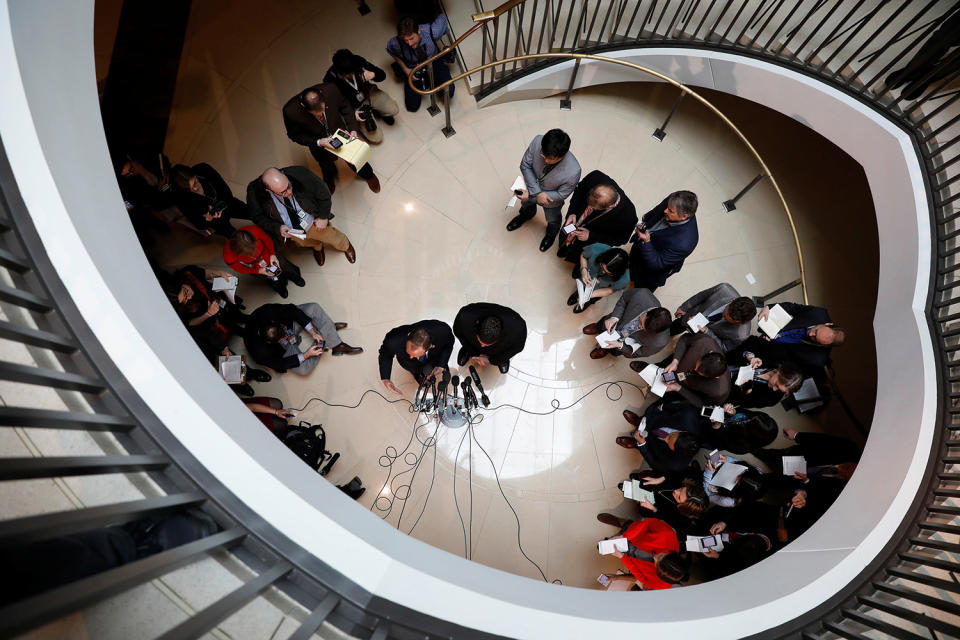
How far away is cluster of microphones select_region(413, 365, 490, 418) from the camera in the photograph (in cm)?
571

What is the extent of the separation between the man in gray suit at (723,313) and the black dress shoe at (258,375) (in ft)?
16.2

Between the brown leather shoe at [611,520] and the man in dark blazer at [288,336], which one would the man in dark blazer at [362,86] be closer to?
the man in dark blazer at [288,336]

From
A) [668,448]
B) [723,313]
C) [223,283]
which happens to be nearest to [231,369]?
[223,283]

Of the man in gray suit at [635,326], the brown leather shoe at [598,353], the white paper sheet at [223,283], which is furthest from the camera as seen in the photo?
the brown leather shoe at [598,353]

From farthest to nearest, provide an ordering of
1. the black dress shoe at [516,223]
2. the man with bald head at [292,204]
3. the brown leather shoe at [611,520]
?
the black dress shoe at [516,223] < the brown leather shoe at [611,520] < the man with bald head at [292,204]

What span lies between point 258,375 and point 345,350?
3.44 ft

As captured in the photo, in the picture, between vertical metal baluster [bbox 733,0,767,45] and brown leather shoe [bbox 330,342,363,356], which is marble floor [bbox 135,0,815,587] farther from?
vertical metal baluster [bbox 733,0,767,45]

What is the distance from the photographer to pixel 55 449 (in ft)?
7.15

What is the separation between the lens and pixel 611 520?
220 inches

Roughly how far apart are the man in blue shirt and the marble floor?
0.38 meters

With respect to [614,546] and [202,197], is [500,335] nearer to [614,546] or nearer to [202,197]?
[614,546]

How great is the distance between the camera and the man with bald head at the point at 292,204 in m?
5.19

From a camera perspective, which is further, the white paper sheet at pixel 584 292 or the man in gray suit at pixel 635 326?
the white paper sheet at pixel 584 292

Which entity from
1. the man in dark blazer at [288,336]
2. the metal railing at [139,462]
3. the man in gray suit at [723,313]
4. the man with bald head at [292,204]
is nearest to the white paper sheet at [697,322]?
the man in gray suit at [723,313]
